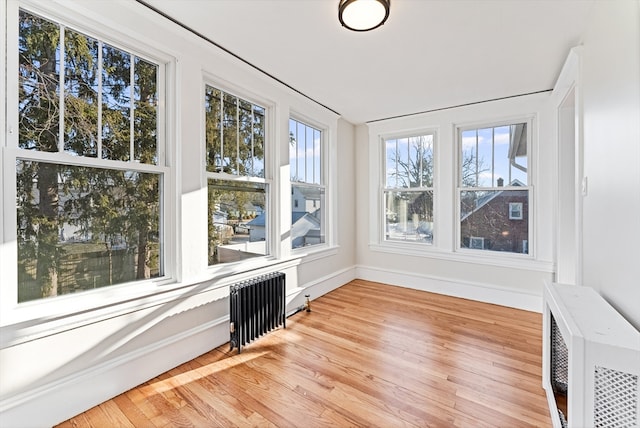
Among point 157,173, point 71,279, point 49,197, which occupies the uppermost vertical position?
point 157,173

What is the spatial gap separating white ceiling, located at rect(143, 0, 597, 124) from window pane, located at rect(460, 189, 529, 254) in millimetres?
1273

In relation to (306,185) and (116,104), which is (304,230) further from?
(116,104)

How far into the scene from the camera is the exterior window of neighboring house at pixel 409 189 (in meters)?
4.22

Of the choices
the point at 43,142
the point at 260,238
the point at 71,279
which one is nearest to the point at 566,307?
the point at 260,238

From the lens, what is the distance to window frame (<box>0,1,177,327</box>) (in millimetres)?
1483

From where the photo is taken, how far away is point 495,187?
147 inches

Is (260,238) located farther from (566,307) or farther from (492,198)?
(492,198)

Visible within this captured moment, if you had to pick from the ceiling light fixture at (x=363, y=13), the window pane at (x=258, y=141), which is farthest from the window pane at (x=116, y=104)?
the ceiling light fixture at (x=363, y=13)

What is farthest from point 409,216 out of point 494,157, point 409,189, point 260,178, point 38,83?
point 38,83

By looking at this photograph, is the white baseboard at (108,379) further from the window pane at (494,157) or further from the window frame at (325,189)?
the window pane at (494,157)

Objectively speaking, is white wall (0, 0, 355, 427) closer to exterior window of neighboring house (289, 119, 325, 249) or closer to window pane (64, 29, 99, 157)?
window pane (64, 29, 99, 157)

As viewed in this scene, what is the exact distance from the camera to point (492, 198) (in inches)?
148

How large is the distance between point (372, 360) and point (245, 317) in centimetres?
114

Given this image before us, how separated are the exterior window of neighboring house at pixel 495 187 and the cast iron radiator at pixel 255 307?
2.75m
